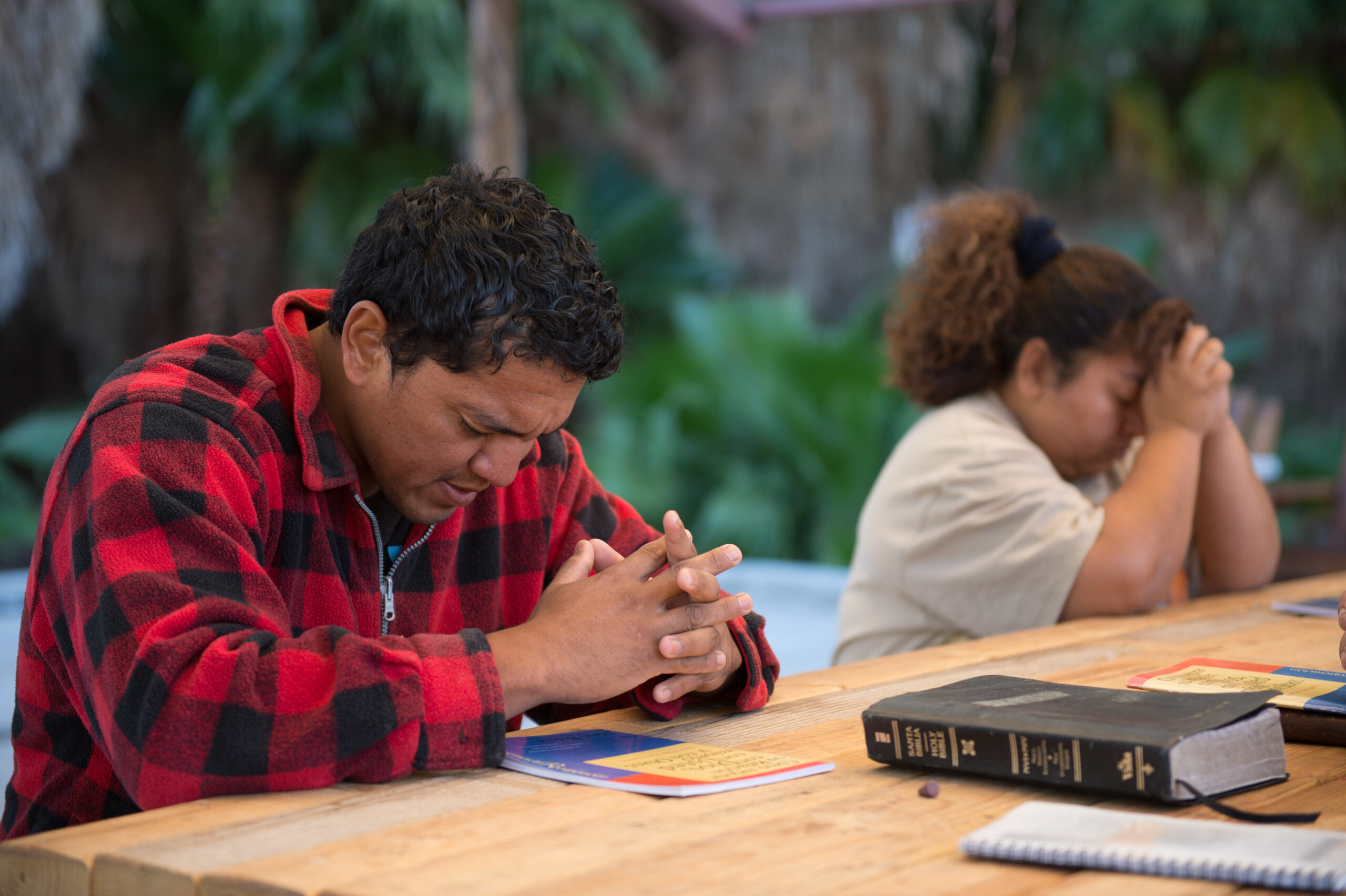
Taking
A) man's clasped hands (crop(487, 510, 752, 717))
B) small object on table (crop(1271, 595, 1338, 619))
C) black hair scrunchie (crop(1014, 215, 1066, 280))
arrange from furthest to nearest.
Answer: black hair scrunchie (crop(1014, 215, 1066, 280)) < small object on table (crop(1271, 595, 1338, 619)) < man's clasped hands (crop(487, 510, 752, 717))

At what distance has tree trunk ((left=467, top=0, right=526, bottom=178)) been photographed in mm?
4281

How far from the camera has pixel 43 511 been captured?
115 cm

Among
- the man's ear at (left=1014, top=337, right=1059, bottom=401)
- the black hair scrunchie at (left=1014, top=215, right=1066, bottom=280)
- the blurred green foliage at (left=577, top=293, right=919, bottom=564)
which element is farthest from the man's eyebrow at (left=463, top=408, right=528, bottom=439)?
the blurred green foliage at (left=577, top=293, right=919, bottom=564)

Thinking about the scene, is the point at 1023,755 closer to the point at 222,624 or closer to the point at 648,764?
the point at 648,764

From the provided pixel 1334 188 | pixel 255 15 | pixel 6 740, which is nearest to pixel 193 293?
pixel 255 15

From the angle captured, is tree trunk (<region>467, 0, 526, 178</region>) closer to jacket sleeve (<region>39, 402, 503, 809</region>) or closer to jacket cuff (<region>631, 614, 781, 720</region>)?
jacket cuff (<region>631, 614, 781, 720</region>)

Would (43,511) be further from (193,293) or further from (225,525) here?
(193,293)

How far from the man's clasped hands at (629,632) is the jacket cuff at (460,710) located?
0.03 m

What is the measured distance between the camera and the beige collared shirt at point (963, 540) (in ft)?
6.48

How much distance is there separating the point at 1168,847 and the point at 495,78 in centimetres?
393

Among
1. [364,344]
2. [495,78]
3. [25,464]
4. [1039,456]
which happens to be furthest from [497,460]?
[25,464]

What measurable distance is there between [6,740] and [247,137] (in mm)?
5135

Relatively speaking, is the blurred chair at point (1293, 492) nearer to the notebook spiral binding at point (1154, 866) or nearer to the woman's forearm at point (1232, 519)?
the woman's forearm at point (1232, 519)

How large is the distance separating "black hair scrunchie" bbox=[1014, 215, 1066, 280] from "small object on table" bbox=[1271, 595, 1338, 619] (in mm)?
704
